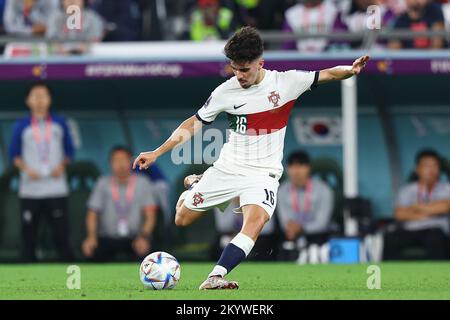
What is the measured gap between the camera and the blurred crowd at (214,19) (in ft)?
51.6

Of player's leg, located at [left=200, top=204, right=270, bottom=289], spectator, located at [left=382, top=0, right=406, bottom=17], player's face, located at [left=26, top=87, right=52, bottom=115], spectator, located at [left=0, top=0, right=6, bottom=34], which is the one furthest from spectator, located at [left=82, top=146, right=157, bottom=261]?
player's leg, located at [left=200, top=204, right=270, bottom=289]

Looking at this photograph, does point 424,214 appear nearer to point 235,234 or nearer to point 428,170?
point 428,170

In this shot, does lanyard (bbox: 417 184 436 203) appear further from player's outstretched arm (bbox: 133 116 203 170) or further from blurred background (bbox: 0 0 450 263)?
player's outstretched arm (bbox: 133 116 203 170)

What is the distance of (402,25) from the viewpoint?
15750 millimetres

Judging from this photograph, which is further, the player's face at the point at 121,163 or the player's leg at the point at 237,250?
the player's face at the point at 121,163

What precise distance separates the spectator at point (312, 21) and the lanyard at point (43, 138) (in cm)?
331

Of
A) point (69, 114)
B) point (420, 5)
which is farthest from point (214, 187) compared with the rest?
Result: point (69, 114)

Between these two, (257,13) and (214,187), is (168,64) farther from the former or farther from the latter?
(214,187)

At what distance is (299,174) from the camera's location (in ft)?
51.4

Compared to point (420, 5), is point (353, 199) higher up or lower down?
lower down

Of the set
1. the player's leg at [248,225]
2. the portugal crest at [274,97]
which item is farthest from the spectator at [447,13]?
the player's leg at [248,225]

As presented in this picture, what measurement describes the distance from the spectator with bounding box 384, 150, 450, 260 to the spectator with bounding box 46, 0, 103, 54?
4.50 metres

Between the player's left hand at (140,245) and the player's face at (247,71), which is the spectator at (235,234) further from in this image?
the player's face at (247,71)

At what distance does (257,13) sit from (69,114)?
9.80 feet
